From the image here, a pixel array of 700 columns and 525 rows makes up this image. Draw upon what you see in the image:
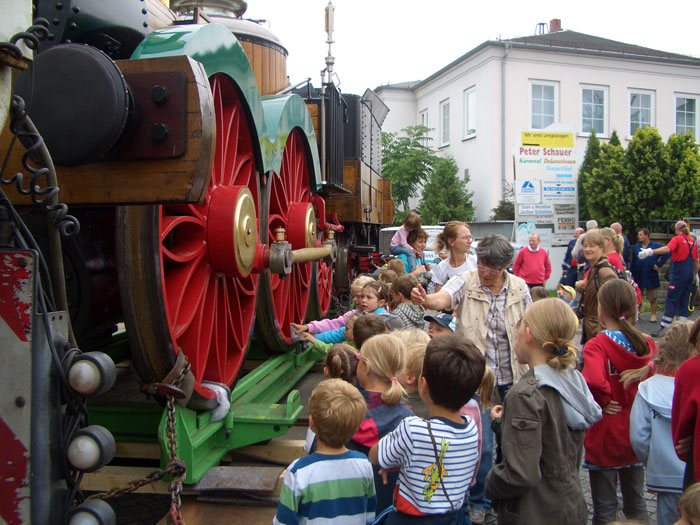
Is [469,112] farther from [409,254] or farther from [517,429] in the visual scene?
[517,429]

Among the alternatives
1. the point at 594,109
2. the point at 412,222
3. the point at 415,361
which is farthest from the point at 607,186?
the point at 415,361

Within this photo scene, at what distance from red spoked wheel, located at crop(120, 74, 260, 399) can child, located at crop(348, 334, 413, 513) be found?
2.47 feet

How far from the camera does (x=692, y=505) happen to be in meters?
1.44

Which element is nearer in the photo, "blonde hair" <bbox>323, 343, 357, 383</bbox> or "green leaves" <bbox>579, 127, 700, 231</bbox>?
"blonde hair" <bbox>323, 343, 357, 383</bbox>

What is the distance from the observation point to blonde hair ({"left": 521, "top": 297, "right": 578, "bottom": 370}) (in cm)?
224

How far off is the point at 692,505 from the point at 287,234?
3196mm

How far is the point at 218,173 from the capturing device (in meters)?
2.96

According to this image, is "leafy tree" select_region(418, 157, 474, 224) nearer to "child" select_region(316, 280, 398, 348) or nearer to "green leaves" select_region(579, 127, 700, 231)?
"green leaves" select_region(579, 127, 700, 231)

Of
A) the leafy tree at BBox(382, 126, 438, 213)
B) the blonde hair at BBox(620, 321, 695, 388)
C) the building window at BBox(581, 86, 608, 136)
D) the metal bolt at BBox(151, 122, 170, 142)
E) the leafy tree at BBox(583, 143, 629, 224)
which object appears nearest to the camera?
the metal bolt at BBox(151, 122, 170, 142)

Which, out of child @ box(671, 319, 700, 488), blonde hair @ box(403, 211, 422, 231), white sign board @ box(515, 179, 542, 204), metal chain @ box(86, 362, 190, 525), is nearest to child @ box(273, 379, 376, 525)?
metal chain @ box(86, 362, 190, 525)

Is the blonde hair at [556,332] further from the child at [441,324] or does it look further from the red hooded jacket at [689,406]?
the child at [441,324]

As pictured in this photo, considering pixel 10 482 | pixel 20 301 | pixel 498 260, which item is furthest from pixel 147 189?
pixel 498 260

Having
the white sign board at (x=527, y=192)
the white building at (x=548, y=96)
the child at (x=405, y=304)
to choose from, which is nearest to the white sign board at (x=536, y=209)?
the white sign board at (x=527, y=192)

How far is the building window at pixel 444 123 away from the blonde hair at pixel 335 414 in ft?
82.3
